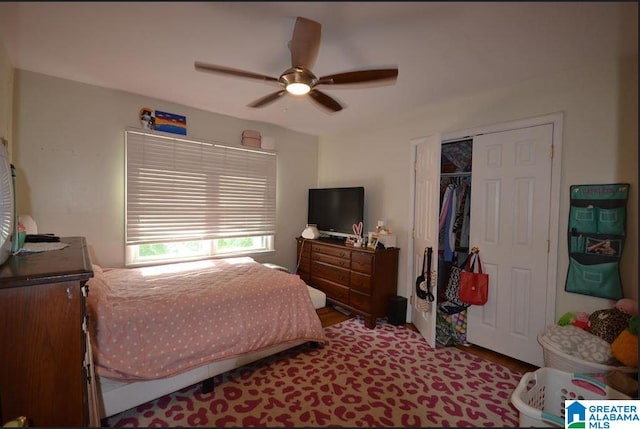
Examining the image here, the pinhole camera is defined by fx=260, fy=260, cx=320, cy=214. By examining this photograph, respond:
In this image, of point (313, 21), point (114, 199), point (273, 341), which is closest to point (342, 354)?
point (273, 341)

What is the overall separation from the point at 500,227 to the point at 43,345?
9.54 ft

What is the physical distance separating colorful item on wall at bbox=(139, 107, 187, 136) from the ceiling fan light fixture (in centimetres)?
169

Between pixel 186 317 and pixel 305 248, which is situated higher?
pixel 305 248

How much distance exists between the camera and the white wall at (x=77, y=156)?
210cm

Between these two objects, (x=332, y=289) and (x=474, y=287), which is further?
(x=332, y=289)

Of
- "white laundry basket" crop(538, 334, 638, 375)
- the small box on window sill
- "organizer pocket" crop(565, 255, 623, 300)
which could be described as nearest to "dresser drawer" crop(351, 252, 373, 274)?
"white laundry basket" crop(538, 334, 638, 375)

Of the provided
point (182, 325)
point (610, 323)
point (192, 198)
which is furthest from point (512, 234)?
point (192, 198)

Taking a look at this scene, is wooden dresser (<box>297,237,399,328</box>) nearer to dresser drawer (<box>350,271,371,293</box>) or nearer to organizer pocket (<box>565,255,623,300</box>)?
dresser drawer (<box>350,271,371,293</box>)

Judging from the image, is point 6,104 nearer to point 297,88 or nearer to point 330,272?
point 297,88

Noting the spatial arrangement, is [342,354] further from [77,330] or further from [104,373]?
[77,330]

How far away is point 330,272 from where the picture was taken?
10.7 feet

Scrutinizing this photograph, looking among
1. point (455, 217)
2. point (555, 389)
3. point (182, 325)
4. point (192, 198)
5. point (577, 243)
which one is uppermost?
point (192, 198)

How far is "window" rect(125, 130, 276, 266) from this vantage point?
8.29 feet

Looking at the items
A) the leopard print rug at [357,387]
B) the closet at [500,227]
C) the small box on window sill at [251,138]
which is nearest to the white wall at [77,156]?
the small box on window sill at [251,138]
